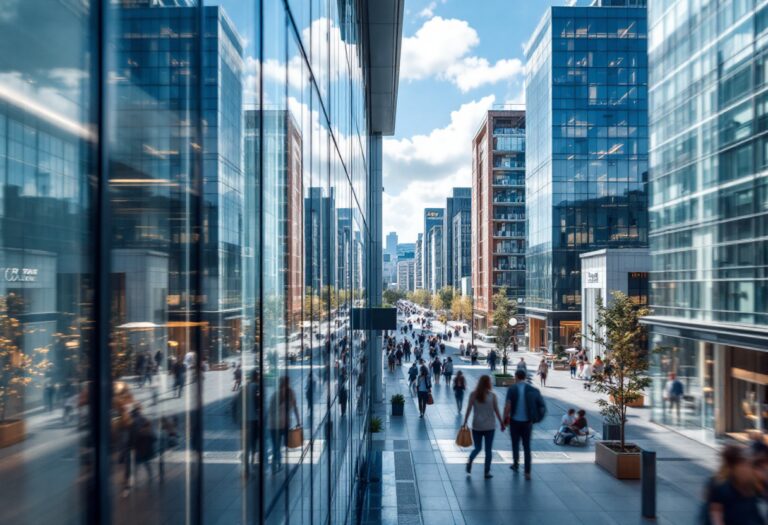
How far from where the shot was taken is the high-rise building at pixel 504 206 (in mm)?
68669

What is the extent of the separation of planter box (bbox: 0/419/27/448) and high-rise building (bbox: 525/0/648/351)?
2082 inches

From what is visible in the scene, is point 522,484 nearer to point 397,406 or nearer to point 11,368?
point 397,406

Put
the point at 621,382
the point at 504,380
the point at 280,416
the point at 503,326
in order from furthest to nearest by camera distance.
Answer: the point at 503,326 → the point at 504,380 → the point at 621,382 → the point at 280,416

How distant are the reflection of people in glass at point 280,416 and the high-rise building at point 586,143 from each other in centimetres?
5002

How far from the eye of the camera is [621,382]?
13828 mm

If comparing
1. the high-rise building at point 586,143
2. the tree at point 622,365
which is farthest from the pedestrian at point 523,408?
the high-rise building at point 586,143

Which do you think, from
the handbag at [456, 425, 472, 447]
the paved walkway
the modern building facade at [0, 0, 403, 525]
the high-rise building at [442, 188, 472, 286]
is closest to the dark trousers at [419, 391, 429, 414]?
the paved walkway

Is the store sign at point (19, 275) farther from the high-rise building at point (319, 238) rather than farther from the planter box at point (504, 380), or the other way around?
the planter box at point (504, 380)

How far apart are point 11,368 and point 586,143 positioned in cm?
5557

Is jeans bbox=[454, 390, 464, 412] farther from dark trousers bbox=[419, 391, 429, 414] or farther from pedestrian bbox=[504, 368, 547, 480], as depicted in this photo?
pedestrian bbox=[504, 368, 547, 480]

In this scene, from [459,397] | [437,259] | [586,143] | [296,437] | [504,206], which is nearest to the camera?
[296,437]

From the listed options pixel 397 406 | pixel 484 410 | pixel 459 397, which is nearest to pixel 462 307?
pixel 459 397

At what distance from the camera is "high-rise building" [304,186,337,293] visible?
5.30m

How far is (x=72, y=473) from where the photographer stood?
1.27 metres
